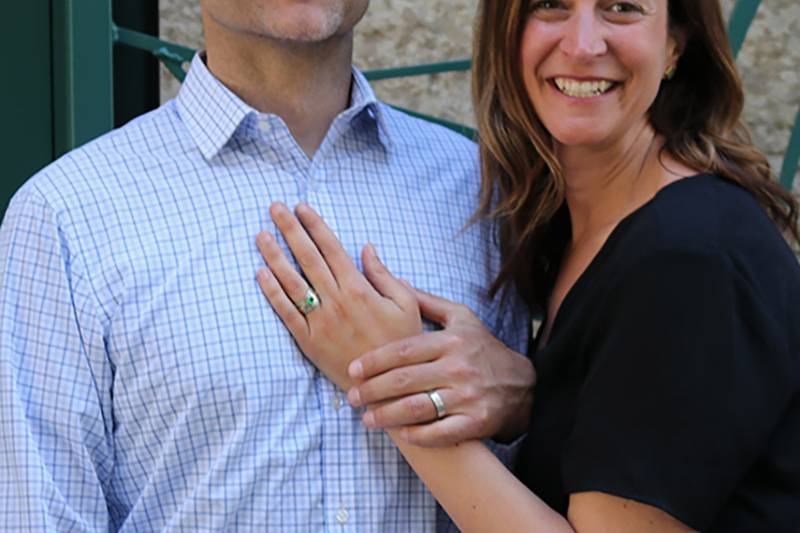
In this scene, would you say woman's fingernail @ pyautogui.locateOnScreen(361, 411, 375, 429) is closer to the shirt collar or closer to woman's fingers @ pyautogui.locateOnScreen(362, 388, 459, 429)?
woman's fingers @ pyautogui.locateOnScreen(362, 388, 459, 429)

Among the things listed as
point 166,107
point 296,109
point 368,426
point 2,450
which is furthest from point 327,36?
point 2,450

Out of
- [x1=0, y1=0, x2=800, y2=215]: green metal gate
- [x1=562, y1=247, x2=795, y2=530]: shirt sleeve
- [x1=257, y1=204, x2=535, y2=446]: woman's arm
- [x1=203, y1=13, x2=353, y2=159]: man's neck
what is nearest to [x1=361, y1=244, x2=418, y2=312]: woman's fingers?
[x1=257, y1=204, x2=535, y2=446]: woman's arm

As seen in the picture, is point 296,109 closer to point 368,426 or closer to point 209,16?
point 209,16

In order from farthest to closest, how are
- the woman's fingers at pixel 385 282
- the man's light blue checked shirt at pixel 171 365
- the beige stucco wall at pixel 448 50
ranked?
the beige stucco wall at pixel 448 50 < the woman's fingers at pixel 385 282 < the man's light blue checked shirt at pixel 171 365

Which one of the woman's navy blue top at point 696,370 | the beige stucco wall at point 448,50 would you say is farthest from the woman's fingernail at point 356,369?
the beige stucco wall at point 448,50

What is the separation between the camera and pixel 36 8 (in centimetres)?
291

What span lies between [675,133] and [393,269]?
48 cm

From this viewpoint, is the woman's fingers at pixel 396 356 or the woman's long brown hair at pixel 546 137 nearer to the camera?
the woman's fingers at pixel 396 356

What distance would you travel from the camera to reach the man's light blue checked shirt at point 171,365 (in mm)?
1873

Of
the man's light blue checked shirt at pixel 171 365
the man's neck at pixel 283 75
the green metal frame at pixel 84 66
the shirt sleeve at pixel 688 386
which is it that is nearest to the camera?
the shirt sleeve at pixel 688 386

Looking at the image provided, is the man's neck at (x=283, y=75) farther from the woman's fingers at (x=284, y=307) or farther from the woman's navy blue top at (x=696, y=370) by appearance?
the woman's navy blue top at (x=696, y=370)

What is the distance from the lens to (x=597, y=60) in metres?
2.03

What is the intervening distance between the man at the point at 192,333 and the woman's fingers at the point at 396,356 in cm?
7

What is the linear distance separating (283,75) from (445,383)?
54 cm
